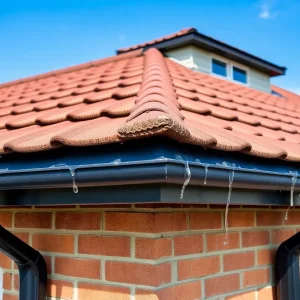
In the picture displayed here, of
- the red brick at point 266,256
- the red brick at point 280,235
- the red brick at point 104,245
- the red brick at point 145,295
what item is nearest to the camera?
the red brick at point 145,295

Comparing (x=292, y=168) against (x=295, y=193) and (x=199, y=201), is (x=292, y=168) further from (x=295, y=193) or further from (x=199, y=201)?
(x=199, y=201)

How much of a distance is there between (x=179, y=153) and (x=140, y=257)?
56 cm

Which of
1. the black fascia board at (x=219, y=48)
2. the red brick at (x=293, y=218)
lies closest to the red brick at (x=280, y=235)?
the red brick at (x=293, y=218)

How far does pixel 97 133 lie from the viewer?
5.68ft

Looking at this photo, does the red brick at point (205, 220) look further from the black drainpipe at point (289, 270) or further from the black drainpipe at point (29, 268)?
the black drainpipe at point (29, 268)

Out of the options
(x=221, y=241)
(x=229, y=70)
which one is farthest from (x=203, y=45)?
(x=221, y=241)

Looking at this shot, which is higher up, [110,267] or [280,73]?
[280,73]

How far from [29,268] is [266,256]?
1.31 m

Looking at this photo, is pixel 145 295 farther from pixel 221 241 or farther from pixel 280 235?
pixel 280 235

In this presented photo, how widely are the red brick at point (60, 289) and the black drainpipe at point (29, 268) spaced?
0.10 ft

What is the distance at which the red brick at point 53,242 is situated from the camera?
212 centimetres

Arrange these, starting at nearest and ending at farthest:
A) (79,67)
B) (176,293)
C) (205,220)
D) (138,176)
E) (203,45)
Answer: (138,176) < (176,293) < (205,220) < (79,67) < (203,45)

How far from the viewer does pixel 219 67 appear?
7.66 m

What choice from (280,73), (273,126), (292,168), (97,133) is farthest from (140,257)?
(280,73)
